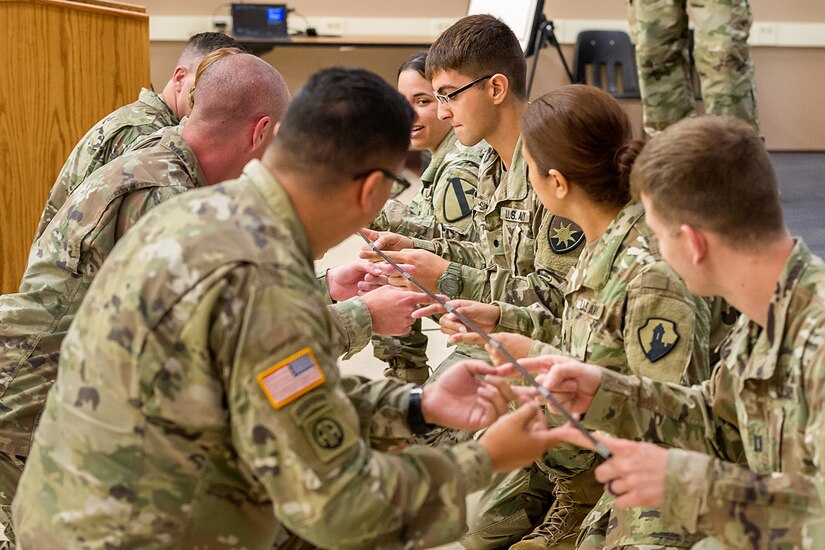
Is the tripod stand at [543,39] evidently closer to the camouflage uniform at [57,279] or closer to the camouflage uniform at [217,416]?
the camouflage uniform at [57,279]

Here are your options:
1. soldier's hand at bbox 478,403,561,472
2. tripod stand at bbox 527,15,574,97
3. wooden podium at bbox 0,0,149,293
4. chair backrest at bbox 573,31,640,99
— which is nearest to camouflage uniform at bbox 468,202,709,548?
soldier's hand at bbox 478,403,561,472

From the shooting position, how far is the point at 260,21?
9.15 meters

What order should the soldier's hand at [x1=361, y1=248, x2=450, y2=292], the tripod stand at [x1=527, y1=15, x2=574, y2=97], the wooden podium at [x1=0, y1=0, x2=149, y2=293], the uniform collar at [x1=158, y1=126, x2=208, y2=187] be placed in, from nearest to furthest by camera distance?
the uniform collar at [x1=158, y1=126, x2=208, y2=187] < the soldier's hand at [x1=361, y1=248, x2=450, y2=292] < the wooden podium at [x1=0, y1=0, x2=149, y2=293] < the tripod stand at [x1=527, y1=15, x2=574, y2=97]

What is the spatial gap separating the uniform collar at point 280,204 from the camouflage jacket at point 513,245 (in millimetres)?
1388

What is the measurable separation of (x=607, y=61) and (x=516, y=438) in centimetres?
830

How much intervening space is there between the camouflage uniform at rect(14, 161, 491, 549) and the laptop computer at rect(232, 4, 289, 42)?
7644mm

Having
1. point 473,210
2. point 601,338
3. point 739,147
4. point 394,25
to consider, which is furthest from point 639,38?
point 394,25

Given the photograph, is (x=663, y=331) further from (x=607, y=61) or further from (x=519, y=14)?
(x=607, y=61)

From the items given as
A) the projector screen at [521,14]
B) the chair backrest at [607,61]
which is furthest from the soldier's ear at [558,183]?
the chair backrest at [607,61]

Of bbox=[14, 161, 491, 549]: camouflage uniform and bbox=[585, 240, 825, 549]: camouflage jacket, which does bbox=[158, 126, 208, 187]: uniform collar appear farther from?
bbox=[585, 240, 825, 549]: camouflage jacket

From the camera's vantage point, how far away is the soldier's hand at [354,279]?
119 inches

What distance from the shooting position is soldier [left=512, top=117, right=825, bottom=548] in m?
1.67

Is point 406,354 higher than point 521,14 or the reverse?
the reverse

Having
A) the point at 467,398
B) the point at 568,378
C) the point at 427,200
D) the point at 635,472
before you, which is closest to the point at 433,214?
the point at 427,200
